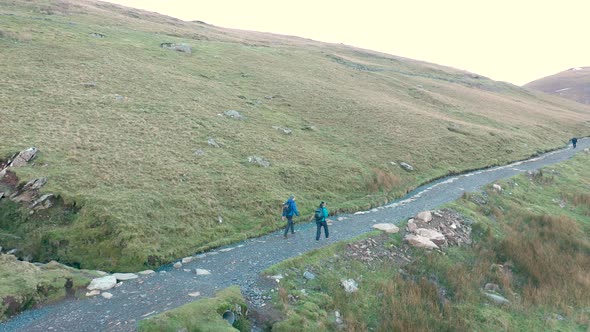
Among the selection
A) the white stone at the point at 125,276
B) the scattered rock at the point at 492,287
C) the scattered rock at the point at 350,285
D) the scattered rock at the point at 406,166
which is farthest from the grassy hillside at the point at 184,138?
the scattered rock at the point at 492,287

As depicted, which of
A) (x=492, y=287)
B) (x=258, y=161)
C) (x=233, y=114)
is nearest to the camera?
(x=492, y=287)

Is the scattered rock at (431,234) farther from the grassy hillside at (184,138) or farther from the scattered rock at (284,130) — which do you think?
the scattered rock at (284,130)

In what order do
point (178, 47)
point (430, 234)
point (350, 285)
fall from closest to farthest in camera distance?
point (350, 285), point (430, 234), point (178, 47)

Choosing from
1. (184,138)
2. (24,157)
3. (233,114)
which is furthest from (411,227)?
(233,114)

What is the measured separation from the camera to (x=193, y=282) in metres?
16.1

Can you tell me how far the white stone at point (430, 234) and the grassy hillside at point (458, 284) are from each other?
101 centimetres

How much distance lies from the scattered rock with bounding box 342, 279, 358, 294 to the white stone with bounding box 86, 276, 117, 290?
10.0m

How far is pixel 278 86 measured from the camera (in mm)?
60156

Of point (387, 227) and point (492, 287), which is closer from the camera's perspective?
point (492, 287)

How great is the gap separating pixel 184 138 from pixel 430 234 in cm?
2237

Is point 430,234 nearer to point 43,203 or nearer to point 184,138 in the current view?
point 184,138

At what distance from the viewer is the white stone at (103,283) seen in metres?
15.0

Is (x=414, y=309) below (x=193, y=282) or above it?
above

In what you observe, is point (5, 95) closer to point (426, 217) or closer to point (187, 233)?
point (187, 233)
